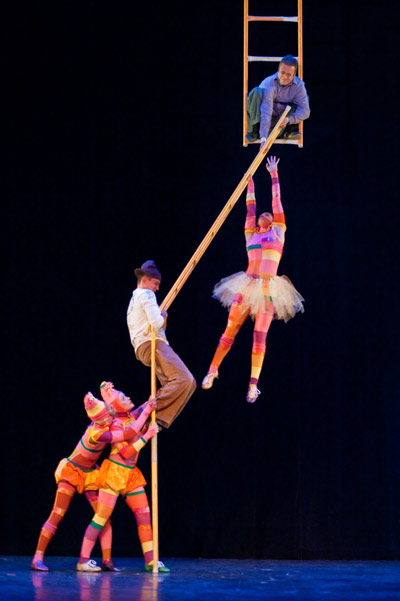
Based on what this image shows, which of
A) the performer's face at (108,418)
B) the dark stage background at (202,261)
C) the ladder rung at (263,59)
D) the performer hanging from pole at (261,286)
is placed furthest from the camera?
the dark stage background at (202,261)

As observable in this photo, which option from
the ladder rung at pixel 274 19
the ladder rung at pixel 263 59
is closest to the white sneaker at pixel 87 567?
the ladder rung at pixel 263 59

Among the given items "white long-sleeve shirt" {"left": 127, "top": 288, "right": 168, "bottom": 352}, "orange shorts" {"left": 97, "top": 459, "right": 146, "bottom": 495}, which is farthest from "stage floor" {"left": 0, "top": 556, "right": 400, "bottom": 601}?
"white long-sleeve shirt" {"left": 127, "top": 288, "right": 168, "bottom": 352}

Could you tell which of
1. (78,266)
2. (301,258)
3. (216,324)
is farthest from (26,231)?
(301,258)

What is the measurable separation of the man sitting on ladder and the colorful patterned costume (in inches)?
79.7

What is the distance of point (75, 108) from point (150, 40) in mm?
731

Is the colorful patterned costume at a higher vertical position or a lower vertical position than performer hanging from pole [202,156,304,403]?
lower

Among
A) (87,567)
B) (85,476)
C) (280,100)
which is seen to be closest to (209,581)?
(87,567)

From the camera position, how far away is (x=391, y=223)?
6.74 metres

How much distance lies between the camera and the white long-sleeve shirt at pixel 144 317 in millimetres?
5613

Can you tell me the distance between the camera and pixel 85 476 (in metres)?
5.66

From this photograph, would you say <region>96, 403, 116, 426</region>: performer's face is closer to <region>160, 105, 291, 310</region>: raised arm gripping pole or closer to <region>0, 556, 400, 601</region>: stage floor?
<region>160, 105, 291, 310</region>: raised arm gripping pole

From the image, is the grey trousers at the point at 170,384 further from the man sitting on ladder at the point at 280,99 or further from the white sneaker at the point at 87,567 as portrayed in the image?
the man sitting on ladder at the point at 280,99

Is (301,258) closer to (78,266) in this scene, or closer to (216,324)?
(216,324)

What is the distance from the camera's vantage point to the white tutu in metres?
5.80
